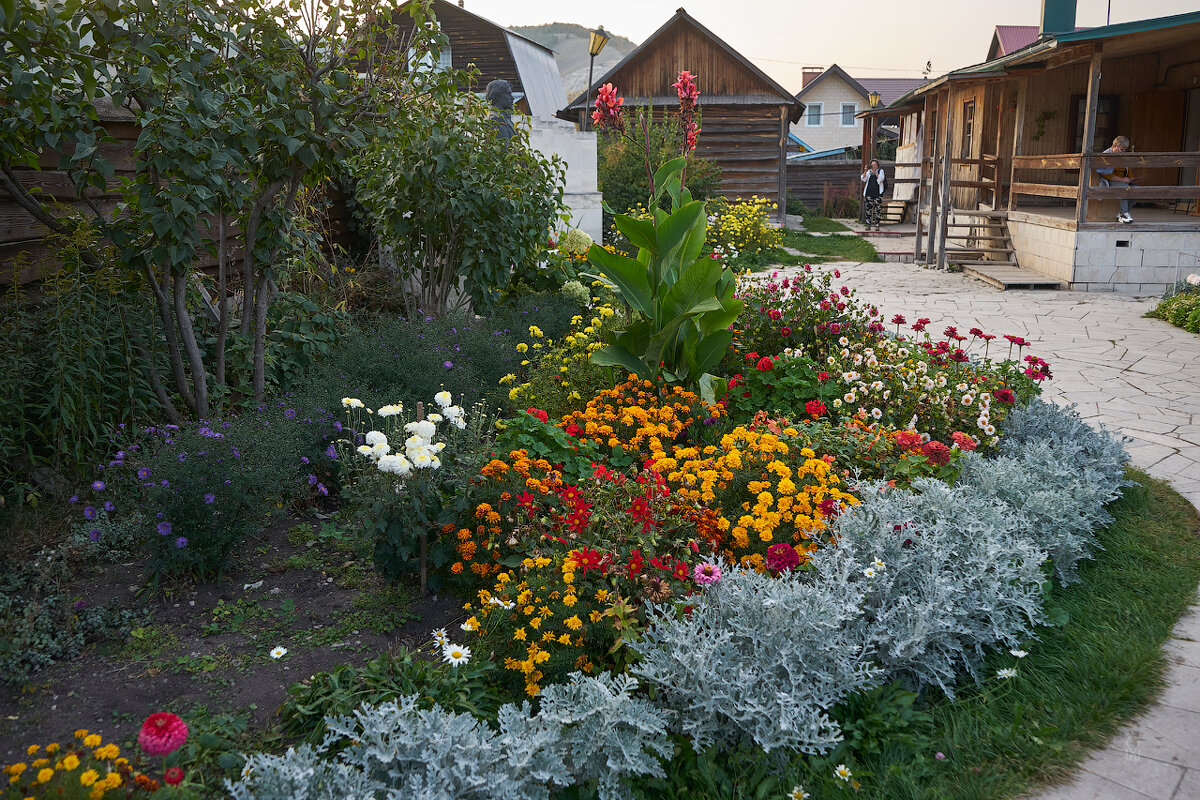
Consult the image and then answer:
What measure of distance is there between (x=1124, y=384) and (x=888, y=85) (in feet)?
154

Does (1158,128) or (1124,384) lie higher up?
(1158,128)

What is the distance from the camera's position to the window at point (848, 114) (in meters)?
47.2

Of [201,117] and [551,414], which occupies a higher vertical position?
[201,117]

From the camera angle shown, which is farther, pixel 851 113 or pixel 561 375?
pixel 851 113

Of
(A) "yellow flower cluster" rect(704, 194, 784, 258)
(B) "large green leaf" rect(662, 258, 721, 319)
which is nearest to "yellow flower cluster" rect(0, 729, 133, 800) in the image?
(B) "large green leaf" rect(662, 258, 721, 319)

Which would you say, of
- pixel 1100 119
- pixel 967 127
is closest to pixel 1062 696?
pixel 1100 119

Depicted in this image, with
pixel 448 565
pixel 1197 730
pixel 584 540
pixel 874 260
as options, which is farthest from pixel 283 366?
pixel 874 260

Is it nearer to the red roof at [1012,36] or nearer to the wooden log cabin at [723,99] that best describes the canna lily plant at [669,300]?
the wooden log cabin at [723,99]

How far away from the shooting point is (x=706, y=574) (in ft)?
9.37

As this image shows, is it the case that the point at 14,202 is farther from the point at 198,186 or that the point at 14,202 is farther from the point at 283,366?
the point at 283,366

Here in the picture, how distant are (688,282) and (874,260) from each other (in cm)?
1142

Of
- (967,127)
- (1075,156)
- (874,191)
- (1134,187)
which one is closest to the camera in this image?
(1134,187)

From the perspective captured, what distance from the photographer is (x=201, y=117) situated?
12.1ft

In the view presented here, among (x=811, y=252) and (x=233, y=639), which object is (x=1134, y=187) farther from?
(x=233, y=639)
